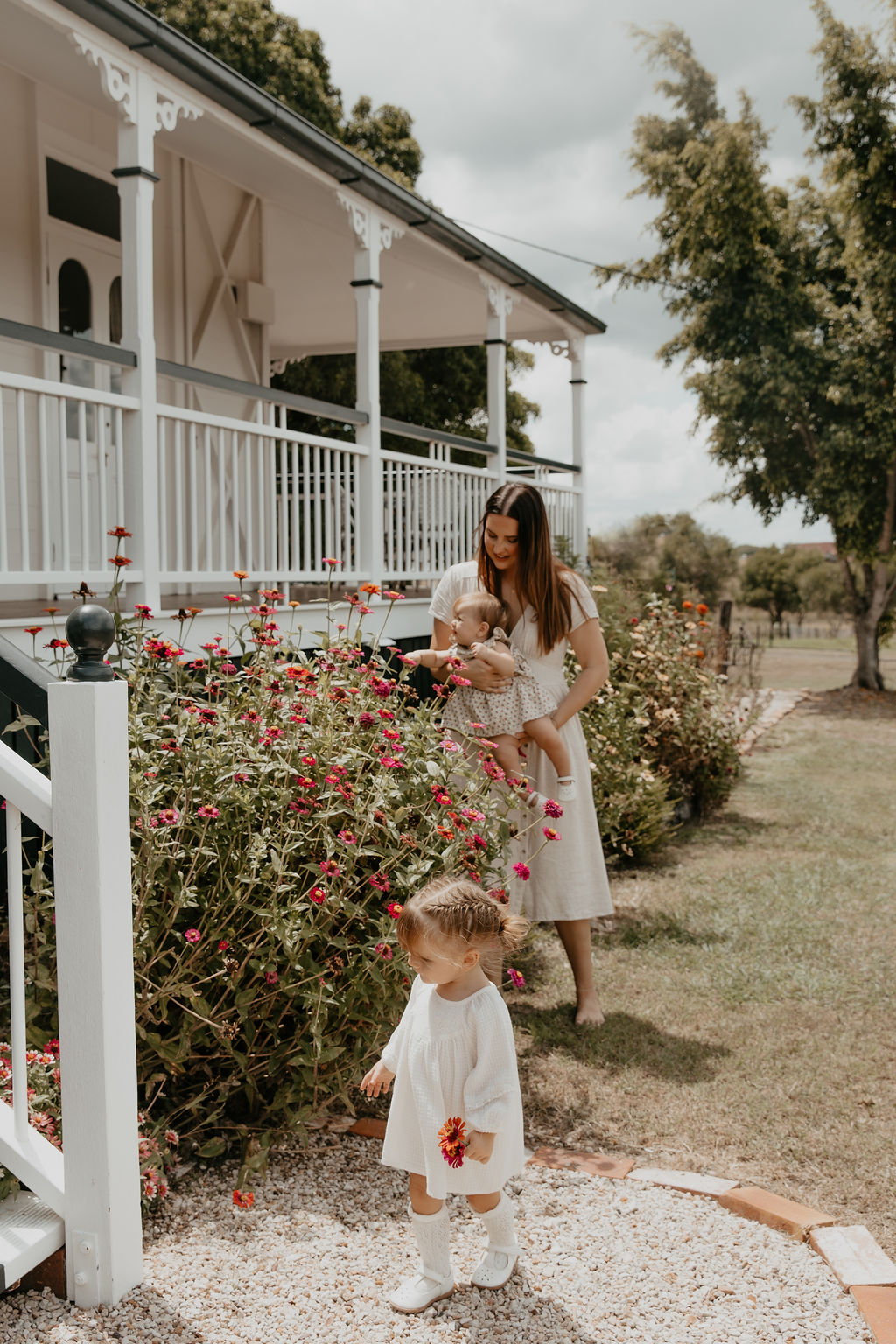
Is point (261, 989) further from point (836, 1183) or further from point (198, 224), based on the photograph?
point (198, 224)

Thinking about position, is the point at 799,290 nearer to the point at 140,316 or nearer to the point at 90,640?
the point at 140,316

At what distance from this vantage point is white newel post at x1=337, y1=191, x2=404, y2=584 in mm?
7512

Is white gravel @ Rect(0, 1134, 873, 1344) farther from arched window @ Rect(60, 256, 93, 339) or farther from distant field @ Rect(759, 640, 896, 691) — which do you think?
distant field @ Rect(759, 640, 896, 691)

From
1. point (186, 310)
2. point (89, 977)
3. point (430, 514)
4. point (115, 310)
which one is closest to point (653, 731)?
point (430, 514)

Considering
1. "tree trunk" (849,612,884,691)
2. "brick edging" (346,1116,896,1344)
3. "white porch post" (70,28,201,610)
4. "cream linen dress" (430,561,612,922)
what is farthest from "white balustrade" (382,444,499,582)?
"tree trunk" (849,612,884,691)

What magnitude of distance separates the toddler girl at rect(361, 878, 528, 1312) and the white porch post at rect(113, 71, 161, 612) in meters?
3.51

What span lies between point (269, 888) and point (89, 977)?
0.73 m

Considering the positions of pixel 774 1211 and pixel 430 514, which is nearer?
pixel 774 1211

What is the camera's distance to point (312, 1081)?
2.86 m

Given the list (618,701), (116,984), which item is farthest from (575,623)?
(618,701)

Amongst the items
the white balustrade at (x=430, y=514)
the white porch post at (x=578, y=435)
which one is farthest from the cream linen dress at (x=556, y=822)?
the white porch post at (x=578, y=435)

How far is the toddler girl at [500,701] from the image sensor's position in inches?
149

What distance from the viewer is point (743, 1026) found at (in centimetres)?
423

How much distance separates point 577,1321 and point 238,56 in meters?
21.5
